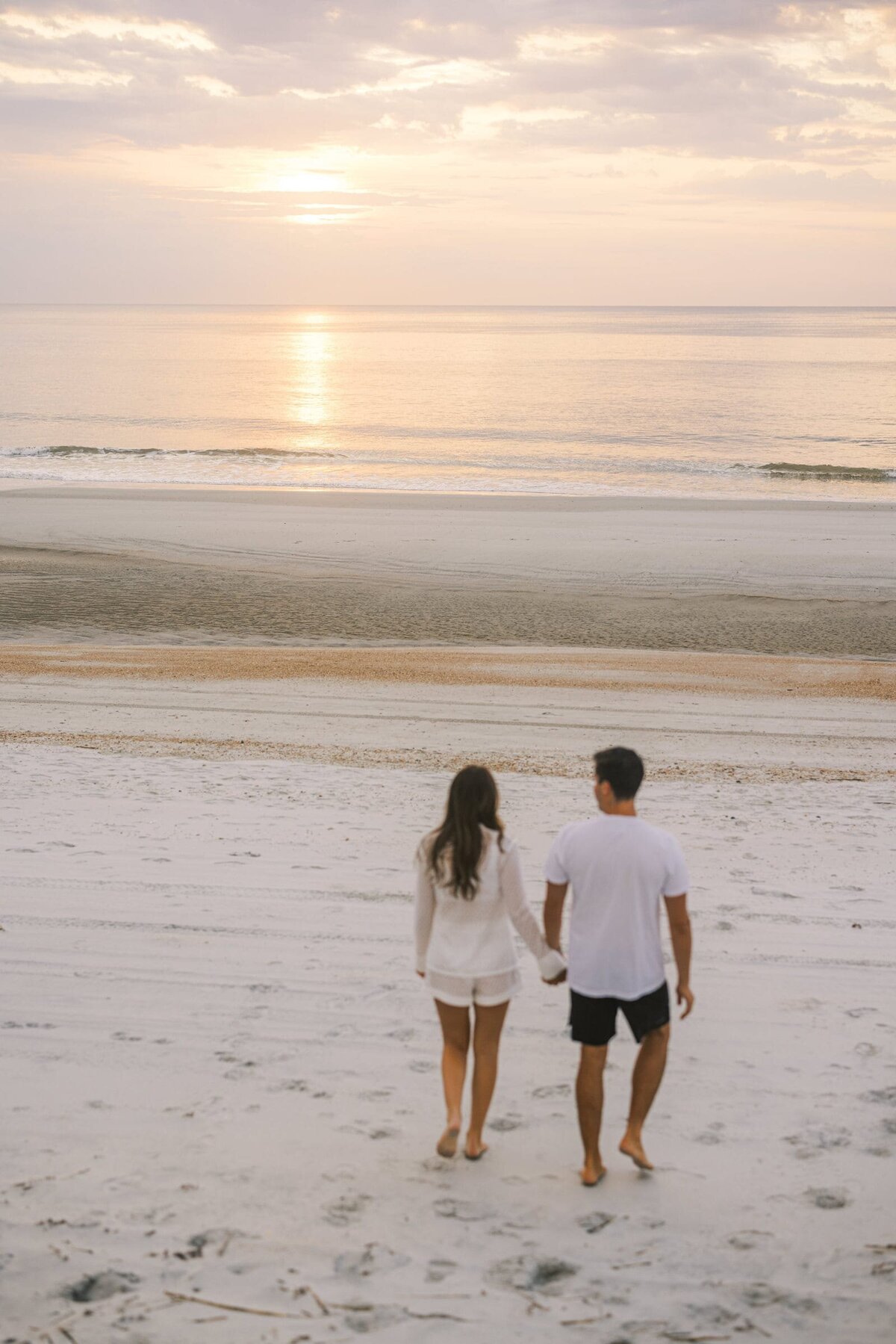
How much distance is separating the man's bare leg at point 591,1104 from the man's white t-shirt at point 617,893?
23 centimetres

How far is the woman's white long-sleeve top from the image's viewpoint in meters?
4.04

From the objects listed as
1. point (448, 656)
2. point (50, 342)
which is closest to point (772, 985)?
point (448, 656)

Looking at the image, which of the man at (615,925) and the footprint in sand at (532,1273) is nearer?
the footprint in sand at (532,1273)

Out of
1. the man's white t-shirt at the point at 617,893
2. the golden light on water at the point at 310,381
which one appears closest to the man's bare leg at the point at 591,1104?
the man's white t-shirt at the point at 617,893

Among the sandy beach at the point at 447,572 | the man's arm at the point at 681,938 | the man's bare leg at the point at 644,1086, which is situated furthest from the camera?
the sandy beach at the point at 447,572

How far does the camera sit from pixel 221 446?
44.1m

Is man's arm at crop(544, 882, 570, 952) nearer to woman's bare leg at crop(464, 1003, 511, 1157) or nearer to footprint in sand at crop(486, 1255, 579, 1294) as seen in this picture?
woman's bare leg at crop(464, 1003, 511, 1157)

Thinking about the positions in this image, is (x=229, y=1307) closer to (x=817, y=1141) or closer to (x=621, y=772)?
(x=621, y=772)

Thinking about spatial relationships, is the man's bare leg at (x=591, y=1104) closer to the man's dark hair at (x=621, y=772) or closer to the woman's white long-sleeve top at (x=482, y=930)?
the woman's white long-sleeve top at (x=482, y=930)

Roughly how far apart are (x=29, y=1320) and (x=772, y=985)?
3.49m

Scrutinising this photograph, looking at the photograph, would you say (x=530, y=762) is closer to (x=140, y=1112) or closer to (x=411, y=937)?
(x=411, y=937)

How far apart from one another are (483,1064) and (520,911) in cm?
62

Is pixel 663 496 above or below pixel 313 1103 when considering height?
above

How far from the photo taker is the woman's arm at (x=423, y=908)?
4109mm
